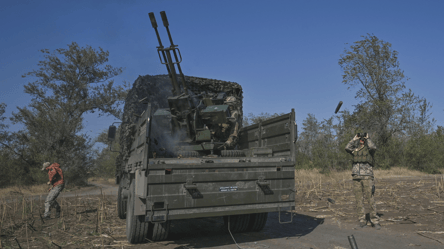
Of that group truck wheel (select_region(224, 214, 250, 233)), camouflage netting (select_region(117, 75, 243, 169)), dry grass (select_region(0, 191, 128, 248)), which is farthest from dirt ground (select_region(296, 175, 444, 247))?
dry grass (select_region(0, 191, 128, 248))

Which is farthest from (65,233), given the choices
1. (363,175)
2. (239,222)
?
(363,175)

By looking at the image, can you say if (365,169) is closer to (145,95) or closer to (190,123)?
(190,123)

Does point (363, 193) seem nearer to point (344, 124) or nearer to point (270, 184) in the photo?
point (270, 184)

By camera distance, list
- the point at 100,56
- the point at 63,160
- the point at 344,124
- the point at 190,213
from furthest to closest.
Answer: the point at 344,124 < the point at 100,56 < the point at 63,160 < the point at 190,213

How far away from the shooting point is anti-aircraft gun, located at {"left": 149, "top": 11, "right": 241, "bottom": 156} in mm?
6641

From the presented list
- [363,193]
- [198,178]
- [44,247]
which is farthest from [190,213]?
[363,193]

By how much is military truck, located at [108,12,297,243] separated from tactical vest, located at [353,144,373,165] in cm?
199

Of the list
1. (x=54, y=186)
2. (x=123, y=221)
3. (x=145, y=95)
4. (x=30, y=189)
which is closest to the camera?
(x=123, y=221)

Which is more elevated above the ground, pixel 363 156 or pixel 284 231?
pixel 363 156

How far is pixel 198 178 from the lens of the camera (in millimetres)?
4902

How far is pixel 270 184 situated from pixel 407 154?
25.1m

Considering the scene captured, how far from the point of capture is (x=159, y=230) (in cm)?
542

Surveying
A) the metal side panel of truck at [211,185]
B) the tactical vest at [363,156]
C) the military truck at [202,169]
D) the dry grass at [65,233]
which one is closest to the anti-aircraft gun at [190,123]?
the military truck at [202,169]

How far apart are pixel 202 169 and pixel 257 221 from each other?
2041 mm
